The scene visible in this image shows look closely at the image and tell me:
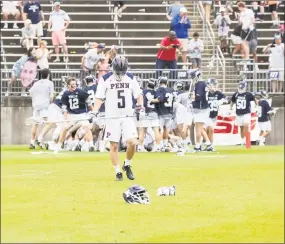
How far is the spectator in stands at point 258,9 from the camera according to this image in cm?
4231

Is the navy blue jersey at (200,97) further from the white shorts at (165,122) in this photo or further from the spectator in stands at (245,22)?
the spectator in stands at (245,22)

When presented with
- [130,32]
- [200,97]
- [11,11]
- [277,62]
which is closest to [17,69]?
[11,11]

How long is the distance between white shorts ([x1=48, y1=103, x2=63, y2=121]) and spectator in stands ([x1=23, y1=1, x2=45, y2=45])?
247 inches

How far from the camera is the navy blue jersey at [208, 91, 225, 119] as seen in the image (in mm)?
33250

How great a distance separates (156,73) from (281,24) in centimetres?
659

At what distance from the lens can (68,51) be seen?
4103 cm

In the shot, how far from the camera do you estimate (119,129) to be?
20047mm

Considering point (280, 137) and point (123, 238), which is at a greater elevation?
point (123, 238)

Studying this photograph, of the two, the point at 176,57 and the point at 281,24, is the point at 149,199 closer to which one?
the point at 176,57

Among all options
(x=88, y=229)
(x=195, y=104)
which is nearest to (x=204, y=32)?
(x=195, y=104)

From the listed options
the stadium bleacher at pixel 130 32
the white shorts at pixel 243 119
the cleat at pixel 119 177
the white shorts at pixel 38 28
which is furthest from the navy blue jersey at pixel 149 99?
the cleat at pixel 119 177

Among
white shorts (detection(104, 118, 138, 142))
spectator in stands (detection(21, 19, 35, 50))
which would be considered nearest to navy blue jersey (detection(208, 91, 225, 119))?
spectator in stands (detection(21, 19, 35, 50))

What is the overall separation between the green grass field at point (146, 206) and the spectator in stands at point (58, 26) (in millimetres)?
13947

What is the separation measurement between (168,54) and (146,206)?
74.6ft
